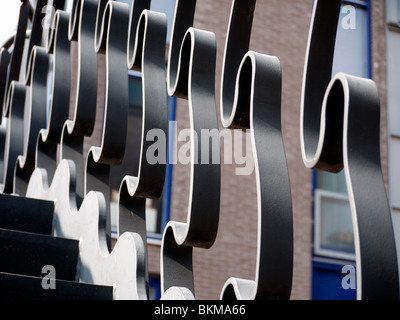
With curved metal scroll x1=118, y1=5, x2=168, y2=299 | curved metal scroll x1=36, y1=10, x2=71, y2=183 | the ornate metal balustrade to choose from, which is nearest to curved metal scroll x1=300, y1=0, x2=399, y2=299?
the ornate metal balustrade

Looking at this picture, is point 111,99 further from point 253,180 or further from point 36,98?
point 253,180

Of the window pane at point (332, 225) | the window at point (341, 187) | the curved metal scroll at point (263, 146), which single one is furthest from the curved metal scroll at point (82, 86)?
the window pane at point (332, 225)

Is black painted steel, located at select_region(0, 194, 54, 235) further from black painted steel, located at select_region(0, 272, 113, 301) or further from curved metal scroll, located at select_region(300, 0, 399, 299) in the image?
A: curved metal scroll, located at select_region(300, 0, 399, 299)

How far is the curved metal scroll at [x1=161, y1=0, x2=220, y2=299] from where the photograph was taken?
3.42 feet

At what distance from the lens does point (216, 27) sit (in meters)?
9.95

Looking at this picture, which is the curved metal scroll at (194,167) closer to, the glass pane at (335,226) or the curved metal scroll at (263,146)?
the curved metal scroll at (263,146)

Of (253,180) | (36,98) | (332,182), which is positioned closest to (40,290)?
(36,98)

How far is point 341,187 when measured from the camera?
1039 cm

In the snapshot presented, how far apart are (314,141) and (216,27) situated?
30.3 feet

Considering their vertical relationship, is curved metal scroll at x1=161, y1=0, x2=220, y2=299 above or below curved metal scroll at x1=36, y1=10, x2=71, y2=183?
below

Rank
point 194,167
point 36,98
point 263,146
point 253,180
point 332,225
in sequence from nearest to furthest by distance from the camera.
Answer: point 263,146 → point 194,167 → point 36,98 → point 253,180 → point 332,225

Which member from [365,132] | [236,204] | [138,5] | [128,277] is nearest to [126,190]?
[128,277]

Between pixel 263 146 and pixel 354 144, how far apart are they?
7.1 inches

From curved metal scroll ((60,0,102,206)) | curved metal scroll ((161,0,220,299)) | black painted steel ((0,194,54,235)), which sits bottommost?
curved metal scroll ((161,0,220,299))
